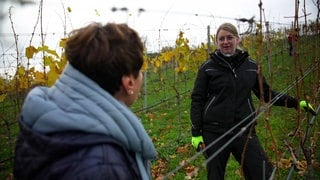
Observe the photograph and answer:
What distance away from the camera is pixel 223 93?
2.91m

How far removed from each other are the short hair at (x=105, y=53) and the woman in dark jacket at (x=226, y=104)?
185cm

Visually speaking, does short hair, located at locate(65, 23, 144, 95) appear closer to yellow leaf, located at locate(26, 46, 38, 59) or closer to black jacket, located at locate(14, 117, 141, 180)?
black jacket, located at locate(14, 117, 141, 180)

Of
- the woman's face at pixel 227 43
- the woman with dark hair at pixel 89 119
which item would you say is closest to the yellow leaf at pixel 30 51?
the woman's face at pixel 227 43

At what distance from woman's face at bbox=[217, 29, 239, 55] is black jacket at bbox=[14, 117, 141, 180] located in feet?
6.94

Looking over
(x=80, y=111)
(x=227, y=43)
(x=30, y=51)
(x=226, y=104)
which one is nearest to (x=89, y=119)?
(x=80, y=111)

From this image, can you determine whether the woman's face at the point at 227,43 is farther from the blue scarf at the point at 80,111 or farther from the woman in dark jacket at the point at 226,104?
the blue scarf at the point at 80,111

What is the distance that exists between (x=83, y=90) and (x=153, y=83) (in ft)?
47.3

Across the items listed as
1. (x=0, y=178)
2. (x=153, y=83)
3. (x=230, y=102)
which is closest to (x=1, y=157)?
(x=0, y=178)

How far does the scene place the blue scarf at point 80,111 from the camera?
0.99 m

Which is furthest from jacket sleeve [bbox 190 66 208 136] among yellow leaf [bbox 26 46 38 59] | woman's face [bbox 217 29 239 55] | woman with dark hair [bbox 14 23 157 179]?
yellow leaf [bbox 26 46 38 59]

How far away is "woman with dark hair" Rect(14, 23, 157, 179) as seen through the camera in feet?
3.12

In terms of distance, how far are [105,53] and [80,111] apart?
21 centimetres

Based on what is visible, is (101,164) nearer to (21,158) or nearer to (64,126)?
(64,126)

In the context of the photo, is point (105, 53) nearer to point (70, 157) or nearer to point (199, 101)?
point (70, 157)
